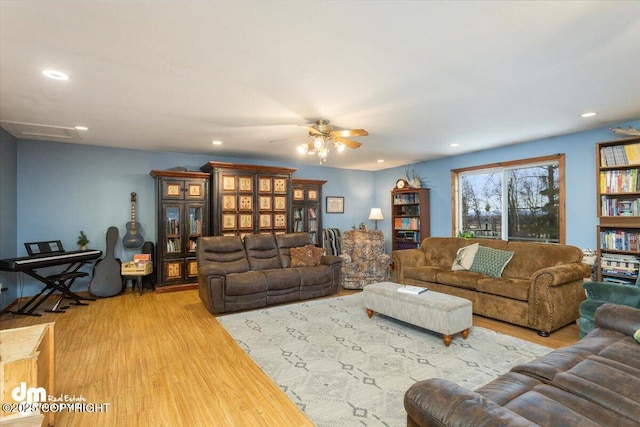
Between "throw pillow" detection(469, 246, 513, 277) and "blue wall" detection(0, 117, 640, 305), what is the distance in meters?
1.30

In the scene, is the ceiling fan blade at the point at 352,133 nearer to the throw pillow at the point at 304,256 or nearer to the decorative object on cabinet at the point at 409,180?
the throw pillow at the point at 304,256

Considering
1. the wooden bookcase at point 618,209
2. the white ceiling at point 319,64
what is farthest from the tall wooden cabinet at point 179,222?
A: the wooden bookcase at point 618,209

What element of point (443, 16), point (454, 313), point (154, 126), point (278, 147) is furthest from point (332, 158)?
point (443, 16)

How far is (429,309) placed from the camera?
314cm

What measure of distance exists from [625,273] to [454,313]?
8.14 feet

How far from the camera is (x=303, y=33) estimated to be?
2041mm

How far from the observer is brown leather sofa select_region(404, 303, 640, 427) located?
3.47ft

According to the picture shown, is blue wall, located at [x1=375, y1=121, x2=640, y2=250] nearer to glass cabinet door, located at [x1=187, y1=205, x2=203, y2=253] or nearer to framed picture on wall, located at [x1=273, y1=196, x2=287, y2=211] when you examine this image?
framed picture on wall, located at [x1=273, y1=196, x2=287, y2=211]

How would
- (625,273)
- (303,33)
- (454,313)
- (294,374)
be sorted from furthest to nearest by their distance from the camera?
1. (625,273)
2. (454,313)
3. (294,374)
4. (303,33)

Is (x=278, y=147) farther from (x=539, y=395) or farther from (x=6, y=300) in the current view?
(x=539, y=395)

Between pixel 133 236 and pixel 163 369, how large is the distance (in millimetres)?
3494

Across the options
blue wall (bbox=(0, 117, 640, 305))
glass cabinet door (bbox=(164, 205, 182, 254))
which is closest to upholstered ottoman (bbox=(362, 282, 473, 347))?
blue wall (bbox=(0, 117, 640, 305))

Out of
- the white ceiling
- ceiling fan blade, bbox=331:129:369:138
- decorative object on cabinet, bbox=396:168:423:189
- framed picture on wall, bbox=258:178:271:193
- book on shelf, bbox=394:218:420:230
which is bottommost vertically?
book on shelf, bbox=394:218:420:230

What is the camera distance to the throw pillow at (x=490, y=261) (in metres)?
4.09
